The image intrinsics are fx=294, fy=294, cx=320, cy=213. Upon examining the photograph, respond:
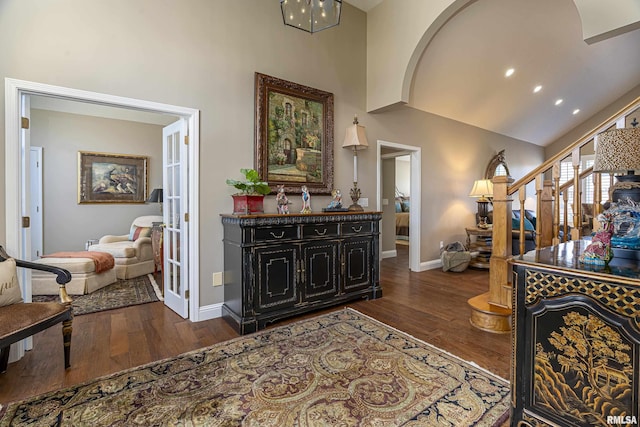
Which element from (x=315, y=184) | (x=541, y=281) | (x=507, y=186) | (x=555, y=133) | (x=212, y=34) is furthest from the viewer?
(x=555, y=133)

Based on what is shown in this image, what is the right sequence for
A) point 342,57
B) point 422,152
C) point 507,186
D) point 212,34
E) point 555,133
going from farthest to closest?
1. point 555,133
2. point 422,152
3. point 342,57
4. point 212,34
5. point 507,186

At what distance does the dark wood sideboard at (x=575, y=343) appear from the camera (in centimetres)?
106

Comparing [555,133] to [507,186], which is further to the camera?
[555,133]

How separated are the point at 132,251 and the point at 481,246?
5.72 metres

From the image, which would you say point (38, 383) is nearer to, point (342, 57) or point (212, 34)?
point (212, 34)

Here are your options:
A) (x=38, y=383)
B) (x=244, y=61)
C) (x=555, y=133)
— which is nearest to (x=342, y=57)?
(x=244, y=61)

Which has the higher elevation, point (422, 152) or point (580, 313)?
point (422, 152)

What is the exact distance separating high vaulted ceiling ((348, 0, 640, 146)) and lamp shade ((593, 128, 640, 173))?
3283mm

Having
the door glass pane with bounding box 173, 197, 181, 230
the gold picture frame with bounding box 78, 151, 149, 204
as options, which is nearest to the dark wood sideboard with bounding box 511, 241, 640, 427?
the door glass pane with bounding box 173, 197, 181, 230

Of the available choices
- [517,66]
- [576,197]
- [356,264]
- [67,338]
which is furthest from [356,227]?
[517,66]

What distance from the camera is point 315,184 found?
3643 mm

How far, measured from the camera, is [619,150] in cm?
137

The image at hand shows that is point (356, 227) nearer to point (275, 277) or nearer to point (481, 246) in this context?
point (275, 277)

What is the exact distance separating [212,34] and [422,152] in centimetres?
347
